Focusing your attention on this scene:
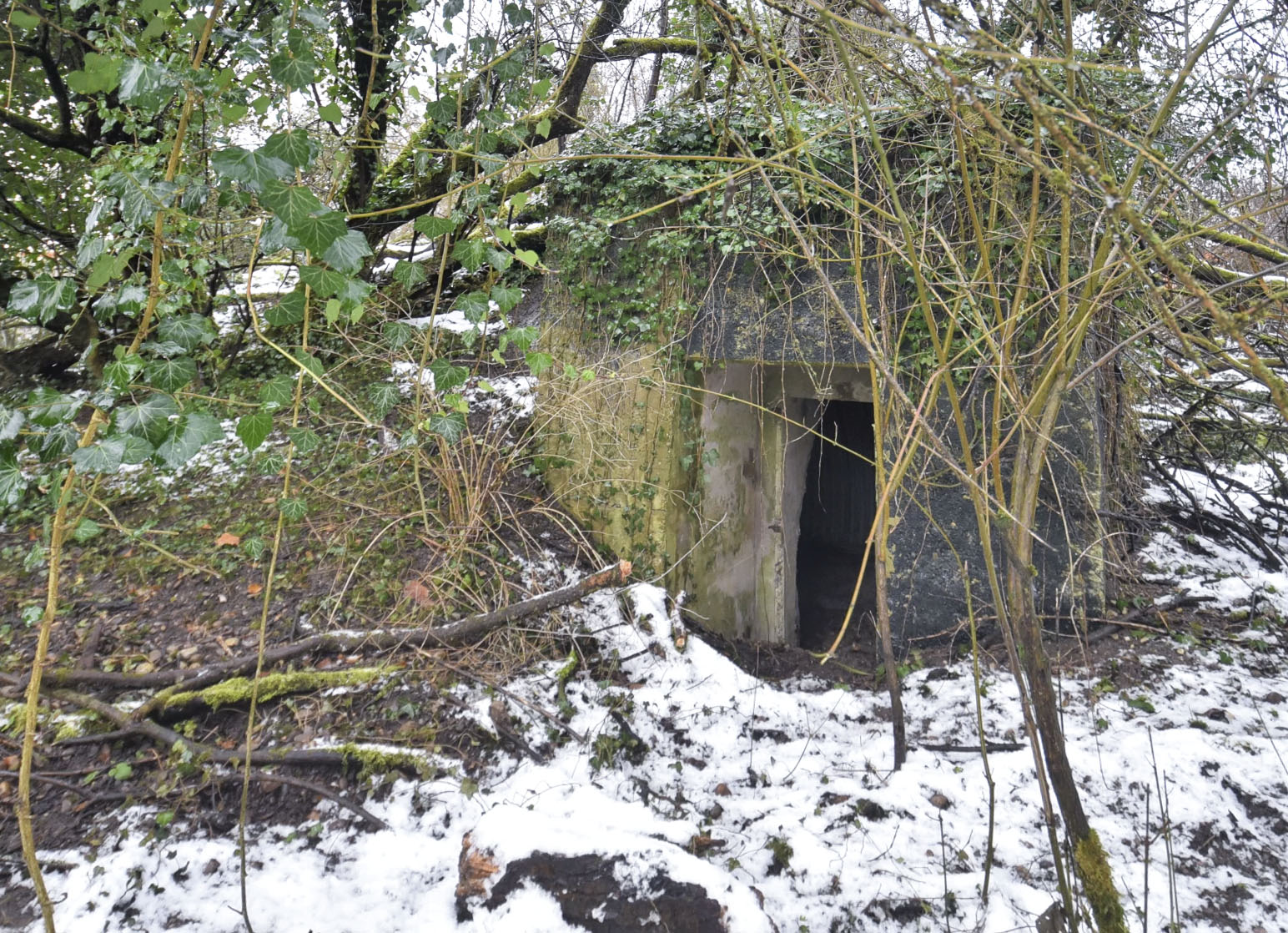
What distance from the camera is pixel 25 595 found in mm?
3697

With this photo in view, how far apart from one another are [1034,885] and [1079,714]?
1.03 m

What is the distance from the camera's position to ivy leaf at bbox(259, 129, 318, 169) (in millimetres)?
1643

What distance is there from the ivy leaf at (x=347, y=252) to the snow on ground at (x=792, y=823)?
5.85 feet

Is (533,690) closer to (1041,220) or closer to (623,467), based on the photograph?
(623,467)

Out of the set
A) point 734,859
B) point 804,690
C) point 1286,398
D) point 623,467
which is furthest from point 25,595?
point 1286,398

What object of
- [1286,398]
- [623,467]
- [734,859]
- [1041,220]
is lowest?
[734,859]

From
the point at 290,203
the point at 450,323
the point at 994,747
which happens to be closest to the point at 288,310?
the point at 290,203

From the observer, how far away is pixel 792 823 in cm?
273

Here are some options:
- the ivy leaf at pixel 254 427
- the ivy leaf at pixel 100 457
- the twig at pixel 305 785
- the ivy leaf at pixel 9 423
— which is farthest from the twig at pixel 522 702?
the ivy leaf at pixel 9 423

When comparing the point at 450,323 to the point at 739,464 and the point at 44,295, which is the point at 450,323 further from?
the point at 44,295

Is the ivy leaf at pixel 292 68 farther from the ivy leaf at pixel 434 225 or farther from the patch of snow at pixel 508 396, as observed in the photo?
the patch of snow at pixel 508 396

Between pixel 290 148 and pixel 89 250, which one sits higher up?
pixel 290 148

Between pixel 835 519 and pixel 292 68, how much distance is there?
6.17 meters

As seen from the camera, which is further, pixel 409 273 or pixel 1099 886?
pixel 409 273
